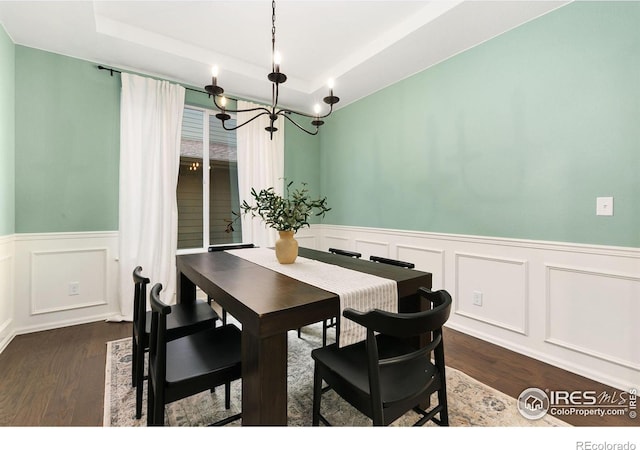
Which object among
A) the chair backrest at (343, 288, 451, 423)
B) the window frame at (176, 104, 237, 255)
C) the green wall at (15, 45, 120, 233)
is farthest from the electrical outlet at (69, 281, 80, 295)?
the chair backrest at (343, 288, 451, 423)

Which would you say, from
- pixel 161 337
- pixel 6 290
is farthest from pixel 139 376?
pixel 6 290

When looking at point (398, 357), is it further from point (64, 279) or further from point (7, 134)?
point (7, 134)

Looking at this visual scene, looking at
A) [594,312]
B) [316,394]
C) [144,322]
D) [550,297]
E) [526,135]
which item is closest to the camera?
[316,394]

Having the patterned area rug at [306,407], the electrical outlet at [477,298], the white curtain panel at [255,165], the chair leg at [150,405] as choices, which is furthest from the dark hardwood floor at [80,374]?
the white curtain panel at [255,165]

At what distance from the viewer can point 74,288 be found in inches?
115

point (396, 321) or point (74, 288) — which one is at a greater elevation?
point (396, 321)

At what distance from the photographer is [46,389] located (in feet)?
6.15

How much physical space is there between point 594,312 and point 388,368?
172 cm

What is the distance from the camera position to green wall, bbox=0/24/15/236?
2.38 m

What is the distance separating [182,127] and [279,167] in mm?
1268

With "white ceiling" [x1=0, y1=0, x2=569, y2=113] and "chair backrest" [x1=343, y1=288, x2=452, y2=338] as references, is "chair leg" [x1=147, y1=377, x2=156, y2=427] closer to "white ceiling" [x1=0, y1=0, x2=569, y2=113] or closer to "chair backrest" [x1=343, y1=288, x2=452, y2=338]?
"chair backrest" [x1=343, y1=288, x2=452, y2=338]

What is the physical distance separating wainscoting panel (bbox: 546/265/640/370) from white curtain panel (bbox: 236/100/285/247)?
2954 millimetres

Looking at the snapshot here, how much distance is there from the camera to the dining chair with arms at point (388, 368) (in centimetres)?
A: 106
